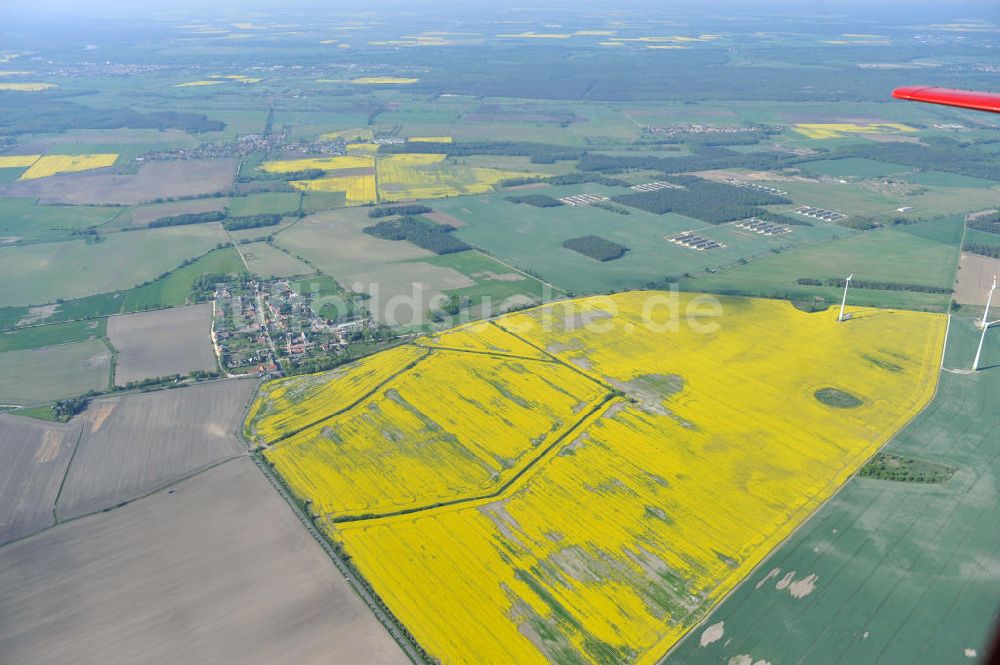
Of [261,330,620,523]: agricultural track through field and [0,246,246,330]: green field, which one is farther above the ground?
[0,246,246,330]: green field

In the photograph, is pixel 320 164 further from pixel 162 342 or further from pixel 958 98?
pixel 958 98

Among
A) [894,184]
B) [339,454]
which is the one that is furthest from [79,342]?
[894,184]

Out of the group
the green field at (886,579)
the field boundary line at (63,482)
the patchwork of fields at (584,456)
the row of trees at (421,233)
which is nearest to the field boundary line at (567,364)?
the patchwork of fields at (584,456)

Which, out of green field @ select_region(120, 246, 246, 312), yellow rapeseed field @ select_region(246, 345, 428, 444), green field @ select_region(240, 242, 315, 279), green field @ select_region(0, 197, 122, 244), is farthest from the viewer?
green field @ select_region(0, 197, 122, 244)

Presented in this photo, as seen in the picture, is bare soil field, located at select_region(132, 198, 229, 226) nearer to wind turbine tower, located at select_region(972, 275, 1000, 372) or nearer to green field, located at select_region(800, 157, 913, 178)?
wind turbine tower, located at select_region(972, 275, 1000, 372)

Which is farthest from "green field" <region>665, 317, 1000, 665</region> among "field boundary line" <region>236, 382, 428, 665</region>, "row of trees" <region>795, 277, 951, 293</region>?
"row of trees" <region>795, 277, 951, 293</region>

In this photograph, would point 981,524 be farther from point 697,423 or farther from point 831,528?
point 697,423


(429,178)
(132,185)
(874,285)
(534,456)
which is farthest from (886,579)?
(132,185)
